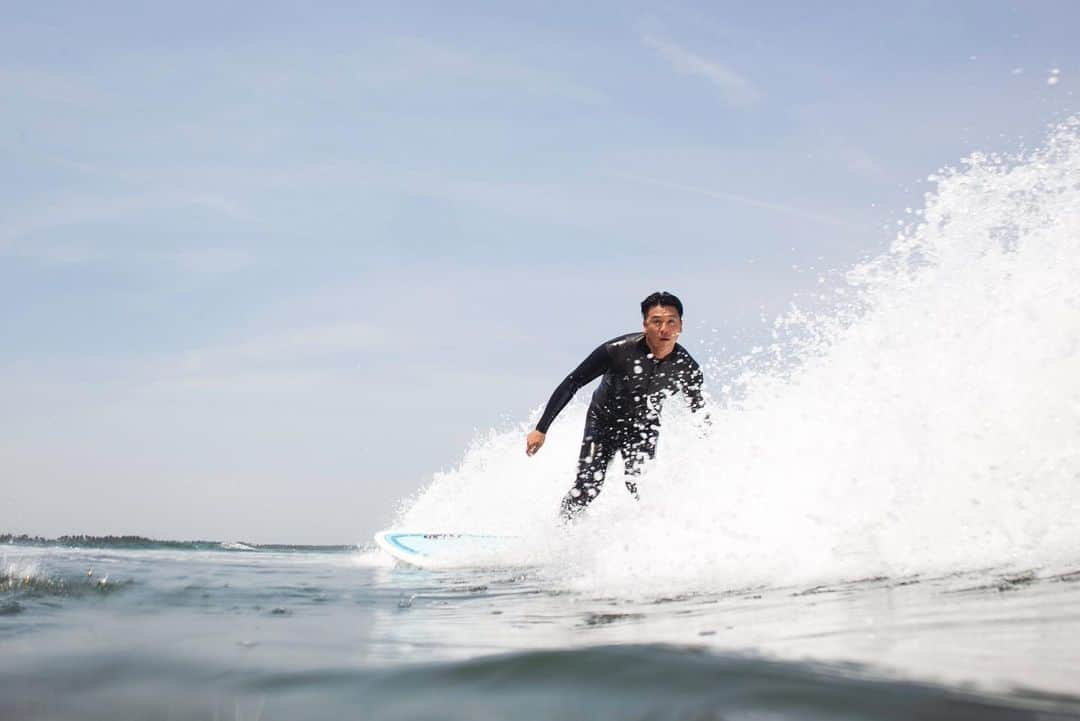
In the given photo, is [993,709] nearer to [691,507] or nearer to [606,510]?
[691,507]

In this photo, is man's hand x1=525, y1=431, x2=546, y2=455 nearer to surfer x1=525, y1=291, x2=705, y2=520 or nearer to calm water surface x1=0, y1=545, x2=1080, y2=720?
surfer x1=525, y1=291, x2=705, y2=520

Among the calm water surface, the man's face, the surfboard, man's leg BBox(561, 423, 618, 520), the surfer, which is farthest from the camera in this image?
the surfboard

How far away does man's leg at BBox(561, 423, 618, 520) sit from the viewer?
8406 mm

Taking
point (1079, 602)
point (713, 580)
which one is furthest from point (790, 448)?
point (1079, 602)

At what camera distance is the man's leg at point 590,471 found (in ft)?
27.6

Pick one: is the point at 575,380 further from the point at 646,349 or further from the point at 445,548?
the point at 445,548

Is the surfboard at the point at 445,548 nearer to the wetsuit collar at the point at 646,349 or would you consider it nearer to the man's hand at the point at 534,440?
the man's hand at the point at 534,440

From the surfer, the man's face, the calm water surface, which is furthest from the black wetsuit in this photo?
the calm water surface

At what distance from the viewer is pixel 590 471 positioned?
335 inches

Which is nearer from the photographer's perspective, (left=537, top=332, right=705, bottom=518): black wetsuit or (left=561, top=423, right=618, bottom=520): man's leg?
(left=537, top=332, right=705, bottom=518): black wetsuit

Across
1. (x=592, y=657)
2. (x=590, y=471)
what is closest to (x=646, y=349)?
(x=590, y=471)

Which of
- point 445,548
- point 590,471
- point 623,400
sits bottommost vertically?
point 445,548

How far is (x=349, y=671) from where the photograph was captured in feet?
8.45

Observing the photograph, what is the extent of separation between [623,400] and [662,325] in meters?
0.85
